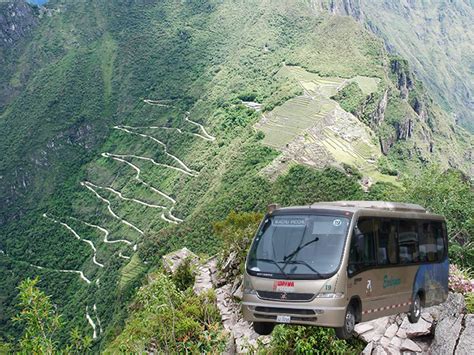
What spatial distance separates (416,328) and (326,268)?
4922 mm

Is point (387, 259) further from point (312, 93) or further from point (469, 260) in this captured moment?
point (312, 93)

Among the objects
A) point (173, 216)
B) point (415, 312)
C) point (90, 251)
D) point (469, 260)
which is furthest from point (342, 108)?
point (415, 312)

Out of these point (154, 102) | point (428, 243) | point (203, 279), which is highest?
point (428, 243)

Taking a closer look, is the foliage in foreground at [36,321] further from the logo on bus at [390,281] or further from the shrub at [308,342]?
the logo on bus at [390,281]

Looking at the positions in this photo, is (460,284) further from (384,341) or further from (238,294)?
(238,294)

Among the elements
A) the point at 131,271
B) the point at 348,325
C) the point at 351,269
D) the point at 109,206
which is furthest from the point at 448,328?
the point at 109,206

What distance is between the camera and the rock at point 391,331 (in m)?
14.6

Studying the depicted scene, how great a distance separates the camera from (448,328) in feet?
41.6

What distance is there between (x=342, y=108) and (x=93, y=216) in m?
68.9

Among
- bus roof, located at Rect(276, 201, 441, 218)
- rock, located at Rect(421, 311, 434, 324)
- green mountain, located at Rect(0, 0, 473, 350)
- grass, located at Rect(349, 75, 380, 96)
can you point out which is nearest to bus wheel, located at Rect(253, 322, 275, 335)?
bus roof, located at Rect(276, 201, 441, 218)

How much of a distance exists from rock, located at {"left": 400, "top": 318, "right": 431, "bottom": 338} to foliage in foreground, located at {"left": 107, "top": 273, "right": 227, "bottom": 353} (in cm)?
516

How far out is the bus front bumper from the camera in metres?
11.3

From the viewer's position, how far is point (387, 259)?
13.6 m

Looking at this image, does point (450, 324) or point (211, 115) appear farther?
point (211, 115)
